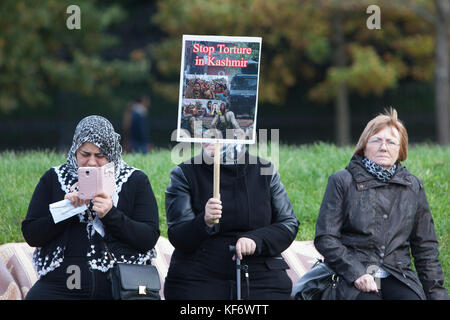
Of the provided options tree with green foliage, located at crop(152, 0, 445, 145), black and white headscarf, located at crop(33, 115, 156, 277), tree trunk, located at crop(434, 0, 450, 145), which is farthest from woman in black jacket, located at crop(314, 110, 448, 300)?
tree with green foliage, located at crop(152, 0, 445, 145)

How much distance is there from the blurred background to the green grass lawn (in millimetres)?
8823

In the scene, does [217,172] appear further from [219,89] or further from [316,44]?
[316,44]

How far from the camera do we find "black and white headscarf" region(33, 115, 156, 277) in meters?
4.81

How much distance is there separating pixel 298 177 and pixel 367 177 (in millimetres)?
2601

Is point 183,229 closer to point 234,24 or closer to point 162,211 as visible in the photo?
point 162,211

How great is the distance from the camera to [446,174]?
7512 millimetres

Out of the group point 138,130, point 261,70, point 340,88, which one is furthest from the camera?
point 261,70

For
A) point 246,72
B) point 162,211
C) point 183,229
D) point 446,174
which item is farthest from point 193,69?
point 446,174

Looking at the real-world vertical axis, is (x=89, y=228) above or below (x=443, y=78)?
below

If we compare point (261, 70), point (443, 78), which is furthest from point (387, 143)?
point (261, 70)

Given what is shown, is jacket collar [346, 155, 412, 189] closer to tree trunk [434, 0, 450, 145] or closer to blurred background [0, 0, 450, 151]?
blurred background [0, 0, 450, 151]

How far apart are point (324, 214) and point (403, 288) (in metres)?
0.66

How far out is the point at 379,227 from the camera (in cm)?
486

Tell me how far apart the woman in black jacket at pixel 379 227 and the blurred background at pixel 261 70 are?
1175cm
